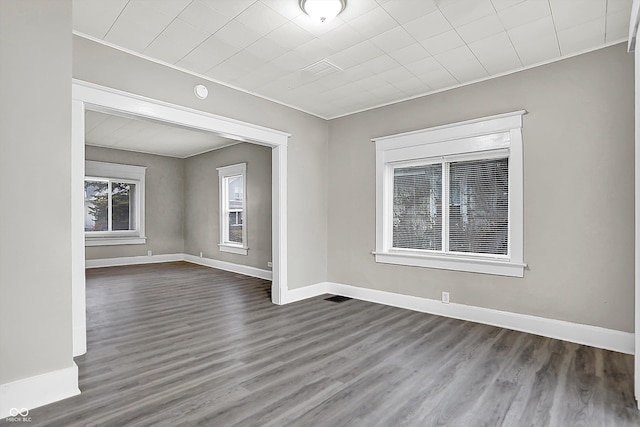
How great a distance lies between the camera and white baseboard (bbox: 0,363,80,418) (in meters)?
1.98

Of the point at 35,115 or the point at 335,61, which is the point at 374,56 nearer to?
the point at 335,61

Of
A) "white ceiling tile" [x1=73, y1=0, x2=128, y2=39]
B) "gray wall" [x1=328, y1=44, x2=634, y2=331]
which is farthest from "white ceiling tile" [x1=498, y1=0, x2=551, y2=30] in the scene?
"white ceiling tile" [x1=73, y1=0, x2=128, y2=39]

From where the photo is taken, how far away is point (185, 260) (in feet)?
28.8

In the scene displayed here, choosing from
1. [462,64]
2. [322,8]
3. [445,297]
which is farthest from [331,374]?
[462,64]

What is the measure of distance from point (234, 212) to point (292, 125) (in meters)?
3.29

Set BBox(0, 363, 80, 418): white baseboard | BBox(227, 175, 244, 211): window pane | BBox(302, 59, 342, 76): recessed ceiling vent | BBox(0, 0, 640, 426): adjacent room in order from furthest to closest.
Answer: BBox(227, 175, 244, 211): window pane
BBox(302, 59, 342, 76): recessed ceiling vent
BBox(0, 0, 640, 426): adjacent room
BBox(0, 363, 80, 418): white baseboard

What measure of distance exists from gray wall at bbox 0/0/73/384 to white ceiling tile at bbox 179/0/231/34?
29.7 inches

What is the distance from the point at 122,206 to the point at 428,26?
7.93 meters

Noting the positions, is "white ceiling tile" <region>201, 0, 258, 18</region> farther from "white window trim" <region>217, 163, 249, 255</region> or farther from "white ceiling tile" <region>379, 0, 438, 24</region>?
"white window trim" <region>217, 163, 249, 255</region>

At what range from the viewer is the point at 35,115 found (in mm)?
2115

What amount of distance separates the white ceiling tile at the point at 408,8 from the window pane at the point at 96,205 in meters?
7.72

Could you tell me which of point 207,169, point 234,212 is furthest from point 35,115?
point 207,169

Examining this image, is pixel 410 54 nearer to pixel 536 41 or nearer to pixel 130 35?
pixel 536 41

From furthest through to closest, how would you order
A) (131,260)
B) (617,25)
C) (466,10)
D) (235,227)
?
(131,260), (235,227), (617,25), (466,10)
